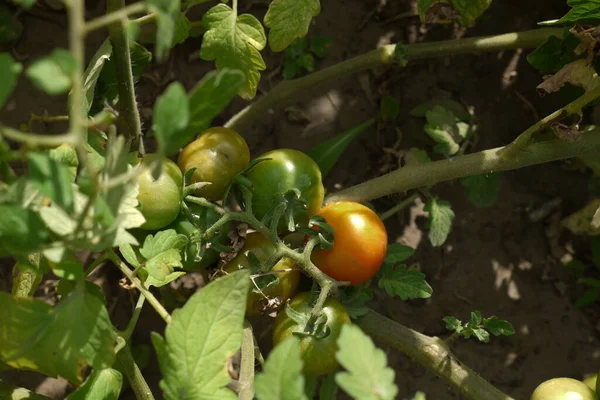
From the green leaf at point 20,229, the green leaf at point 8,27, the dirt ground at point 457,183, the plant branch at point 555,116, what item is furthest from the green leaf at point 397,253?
the green leaf at point 8,27

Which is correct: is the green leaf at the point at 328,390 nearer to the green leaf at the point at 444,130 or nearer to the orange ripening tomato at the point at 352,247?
the orange ripening tomato at the point at 352,247

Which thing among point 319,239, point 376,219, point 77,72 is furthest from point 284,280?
point 77,72

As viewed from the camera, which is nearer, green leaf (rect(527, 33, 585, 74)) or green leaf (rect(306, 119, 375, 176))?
green leaf (rect(527, 33, 585, 74))

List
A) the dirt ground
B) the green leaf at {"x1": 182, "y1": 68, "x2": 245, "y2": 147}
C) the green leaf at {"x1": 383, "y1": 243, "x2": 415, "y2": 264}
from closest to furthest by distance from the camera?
the green leaf at {"x1": 182, "y1": 68, "x2": 245, "y2": 147} → the green leaf at {"x1": 383, "y1": 243, "x2": 415, "y2": 264} → the dirt ground

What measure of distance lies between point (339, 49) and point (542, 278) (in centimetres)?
119

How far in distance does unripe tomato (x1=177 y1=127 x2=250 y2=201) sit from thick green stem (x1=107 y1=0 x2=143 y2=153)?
175 mm

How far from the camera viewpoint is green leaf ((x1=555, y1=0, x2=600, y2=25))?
1.51 meters

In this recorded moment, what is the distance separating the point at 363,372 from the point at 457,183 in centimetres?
156

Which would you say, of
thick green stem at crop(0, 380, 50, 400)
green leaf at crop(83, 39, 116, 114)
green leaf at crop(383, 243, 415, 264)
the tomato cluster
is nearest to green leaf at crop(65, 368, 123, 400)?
thick green stem at crop(0, 380, 50, 400)

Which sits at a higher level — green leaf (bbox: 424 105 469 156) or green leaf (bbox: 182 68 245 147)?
green leaf (bbox: 182 68 245 147)

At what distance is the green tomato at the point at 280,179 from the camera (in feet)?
5.36

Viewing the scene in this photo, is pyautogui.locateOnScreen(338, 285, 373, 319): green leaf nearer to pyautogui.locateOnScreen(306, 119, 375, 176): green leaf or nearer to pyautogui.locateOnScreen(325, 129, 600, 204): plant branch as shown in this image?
pyautogui.locateOnScreen(325, 129, 600, 204): plant branch

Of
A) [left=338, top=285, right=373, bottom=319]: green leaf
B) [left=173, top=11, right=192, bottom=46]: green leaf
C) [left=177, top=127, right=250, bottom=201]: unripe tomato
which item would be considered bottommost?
[left=338, top=285, right=373, bottom=319]: green leaf

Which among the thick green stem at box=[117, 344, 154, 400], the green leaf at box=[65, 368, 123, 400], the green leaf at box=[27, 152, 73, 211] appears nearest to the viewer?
the green leaf at box=[27, 152, 73, 211]
